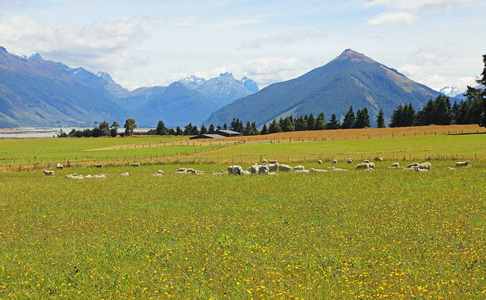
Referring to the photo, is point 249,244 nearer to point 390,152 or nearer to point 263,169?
point 263,169

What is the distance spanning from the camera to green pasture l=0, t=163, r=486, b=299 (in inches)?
559

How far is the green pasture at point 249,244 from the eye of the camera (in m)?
14.2

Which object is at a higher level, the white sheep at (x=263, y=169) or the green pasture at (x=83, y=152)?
the green pasture at (x=83, y=152)

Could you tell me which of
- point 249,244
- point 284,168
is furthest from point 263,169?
point 249,244

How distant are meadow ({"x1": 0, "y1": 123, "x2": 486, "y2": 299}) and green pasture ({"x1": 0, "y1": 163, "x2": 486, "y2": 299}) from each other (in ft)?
0.24

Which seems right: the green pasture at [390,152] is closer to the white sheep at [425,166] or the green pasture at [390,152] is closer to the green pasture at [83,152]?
the white sheep at [425,166]

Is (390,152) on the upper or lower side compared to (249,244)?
upper

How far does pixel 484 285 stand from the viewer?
13617 mm

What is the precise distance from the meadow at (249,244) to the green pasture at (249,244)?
7cm

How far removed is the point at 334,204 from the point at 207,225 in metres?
10.6

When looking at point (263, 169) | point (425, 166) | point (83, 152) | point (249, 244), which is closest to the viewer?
point (249, 244)

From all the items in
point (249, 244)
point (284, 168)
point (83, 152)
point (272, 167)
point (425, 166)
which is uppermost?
point (83, 152)

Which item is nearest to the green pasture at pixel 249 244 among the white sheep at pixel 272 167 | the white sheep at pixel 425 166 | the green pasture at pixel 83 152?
the white sheep at pixel 425 166

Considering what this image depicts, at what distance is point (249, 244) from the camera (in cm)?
1889
